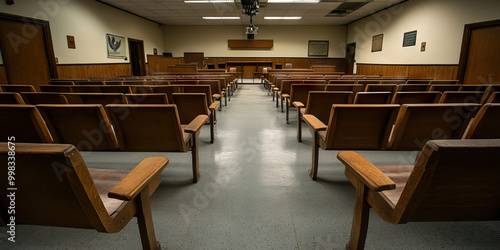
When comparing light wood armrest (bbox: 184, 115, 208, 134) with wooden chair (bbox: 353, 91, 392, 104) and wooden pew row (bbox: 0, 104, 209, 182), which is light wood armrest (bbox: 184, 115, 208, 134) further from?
wooden chair (bbox: 353, 91, 392, 104)

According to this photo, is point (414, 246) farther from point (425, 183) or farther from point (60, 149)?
point (60, 149)

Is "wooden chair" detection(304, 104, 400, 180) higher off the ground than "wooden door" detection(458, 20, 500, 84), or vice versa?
"wooden door" detection(458, 20, 500, 84)

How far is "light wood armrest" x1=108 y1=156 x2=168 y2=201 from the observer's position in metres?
0.77

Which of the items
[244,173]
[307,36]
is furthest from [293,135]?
[307,36]

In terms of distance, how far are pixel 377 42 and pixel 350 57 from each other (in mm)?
3087

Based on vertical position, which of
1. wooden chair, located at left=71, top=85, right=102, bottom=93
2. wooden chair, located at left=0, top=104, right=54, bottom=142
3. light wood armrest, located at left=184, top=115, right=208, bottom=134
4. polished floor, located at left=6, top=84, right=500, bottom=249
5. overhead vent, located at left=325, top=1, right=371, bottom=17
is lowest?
polished floor, located at left=6, top=84, right=500, bottom=249

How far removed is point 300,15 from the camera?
1043cm

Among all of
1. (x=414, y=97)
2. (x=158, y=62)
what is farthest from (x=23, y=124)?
(x=158, y=62)

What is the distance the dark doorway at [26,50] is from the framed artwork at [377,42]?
1046cm

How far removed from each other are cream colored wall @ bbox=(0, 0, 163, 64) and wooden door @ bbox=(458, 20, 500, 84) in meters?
9.90

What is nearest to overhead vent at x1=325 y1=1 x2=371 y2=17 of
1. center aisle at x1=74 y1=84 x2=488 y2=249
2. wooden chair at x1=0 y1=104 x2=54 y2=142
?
center aisle at x1=74 y1=84 x2=488 y2=249

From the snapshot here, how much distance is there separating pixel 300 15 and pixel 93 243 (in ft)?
36.0

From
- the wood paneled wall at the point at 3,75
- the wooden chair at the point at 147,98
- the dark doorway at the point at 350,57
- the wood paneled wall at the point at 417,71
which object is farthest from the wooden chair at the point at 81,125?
the dark doorway at the point at 350,57

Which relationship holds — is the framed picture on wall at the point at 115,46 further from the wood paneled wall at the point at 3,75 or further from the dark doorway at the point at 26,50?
the wood paneled wall at the point at 3,75
